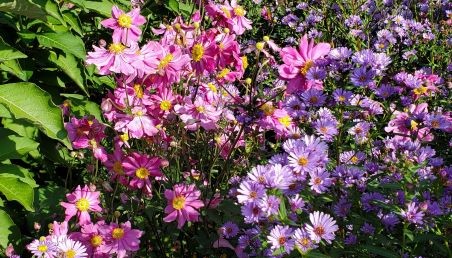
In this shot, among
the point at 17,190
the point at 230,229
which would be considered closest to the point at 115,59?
the point at 230,229

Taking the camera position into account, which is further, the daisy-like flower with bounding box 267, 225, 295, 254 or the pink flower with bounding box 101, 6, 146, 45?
the pink flower with bounding box 101, 6, 146, 45

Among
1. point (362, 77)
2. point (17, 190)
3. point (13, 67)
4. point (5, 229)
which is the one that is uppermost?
point (362, 77)

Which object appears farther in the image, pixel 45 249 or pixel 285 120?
pixel 285 120

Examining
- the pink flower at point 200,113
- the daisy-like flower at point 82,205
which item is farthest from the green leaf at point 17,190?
the pink flower at point 200,113

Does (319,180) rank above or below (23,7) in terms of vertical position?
above

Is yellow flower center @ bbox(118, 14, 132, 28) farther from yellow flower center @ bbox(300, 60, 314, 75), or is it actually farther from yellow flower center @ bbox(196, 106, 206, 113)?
yellow flower center @ bbox(300, 60, 314, 75)

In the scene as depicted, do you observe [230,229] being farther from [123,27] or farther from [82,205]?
[123,27]

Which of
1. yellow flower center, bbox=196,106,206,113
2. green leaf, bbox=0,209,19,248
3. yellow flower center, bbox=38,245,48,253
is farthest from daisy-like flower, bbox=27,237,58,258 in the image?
yellow flower center, bbox=196,106,206,113
